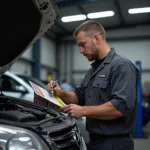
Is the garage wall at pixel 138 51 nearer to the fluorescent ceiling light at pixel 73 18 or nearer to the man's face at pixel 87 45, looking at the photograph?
the fluorescent ceiling light at pixel 73 18

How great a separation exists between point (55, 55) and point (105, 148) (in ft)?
43.5

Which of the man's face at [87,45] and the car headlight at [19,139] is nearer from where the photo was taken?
the car headlight at [19,139]

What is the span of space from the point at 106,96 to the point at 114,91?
0.12m

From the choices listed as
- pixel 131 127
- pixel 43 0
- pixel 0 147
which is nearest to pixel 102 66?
pixel 131 127

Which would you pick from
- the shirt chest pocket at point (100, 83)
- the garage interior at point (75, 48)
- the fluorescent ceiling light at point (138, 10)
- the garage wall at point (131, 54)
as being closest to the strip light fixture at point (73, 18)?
the garage interior at point (75, 48)

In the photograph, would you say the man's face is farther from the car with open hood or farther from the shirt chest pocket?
the car with open hood

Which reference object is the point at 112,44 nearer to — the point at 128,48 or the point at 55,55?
the point at 128,48

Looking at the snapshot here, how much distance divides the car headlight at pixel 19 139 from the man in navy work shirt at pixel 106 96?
0.44 metres

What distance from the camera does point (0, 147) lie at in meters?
1.23

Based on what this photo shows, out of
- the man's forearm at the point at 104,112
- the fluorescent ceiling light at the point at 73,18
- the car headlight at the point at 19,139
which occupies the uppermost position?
the fluorescent ceiling light at the point at 73,18

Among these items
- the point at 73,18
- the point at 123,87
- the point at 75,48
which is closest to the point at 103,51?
the point at 123,87

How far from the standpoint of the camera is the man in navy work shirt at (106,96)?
1.74 m

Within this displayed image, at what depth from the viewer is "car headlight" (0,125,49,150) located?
1.25m

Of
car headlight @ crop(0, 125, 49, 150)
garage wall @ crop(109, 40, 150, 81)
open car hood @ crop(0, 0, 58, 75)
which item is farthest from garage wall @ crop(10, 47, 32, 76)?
car headlight @ crop(0, 125, 49, 150)
